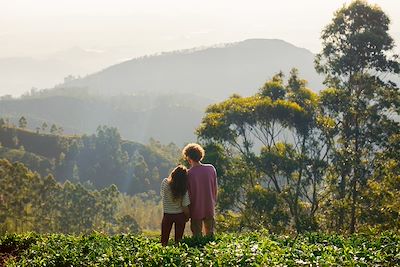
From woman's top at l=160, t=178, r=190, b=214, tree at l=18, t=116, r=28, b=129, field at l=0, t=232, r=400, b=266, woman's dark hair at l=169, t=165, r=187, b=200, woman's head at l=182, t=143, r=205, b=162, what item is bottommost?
tree at l=18, t=116, r=28, b=129

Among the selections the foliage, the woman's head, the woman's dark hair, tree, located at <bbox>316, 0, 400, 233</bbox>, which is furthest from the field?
the foliage

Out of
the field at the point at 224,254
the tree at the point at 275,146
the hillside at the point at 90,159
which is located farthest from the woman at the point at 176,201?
the hillside at the point at 90,159

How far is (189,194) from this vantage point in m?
9.95

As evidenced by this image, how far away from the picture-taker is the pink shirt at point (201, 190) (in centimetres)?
991

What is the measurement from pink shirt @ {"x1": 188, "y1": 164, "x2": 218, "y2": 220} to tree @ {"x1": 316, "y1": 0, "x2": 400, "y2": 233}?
16492 mm

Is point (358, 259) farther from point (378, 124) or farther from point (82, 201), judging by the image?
point (82, 201)

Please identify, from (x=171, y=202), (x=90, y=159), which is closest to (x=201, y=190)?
(x=171, y=202)

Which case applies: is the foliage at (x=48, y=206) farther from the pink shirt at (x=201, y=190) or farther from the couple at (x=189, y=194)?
the pink shirt at (x=201, y=190)

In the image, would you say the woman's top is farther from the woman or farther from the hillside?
the hillside

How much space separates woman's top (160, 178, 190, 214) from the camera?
32.4ft

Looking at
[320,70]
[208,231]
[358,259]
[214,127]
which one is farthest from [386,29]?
[358,259]

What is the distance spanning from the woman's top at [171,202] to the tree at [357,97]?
16.8 meters

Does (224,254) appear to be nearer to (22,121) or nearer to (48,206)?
(48,206)

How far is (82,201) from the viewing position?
272 ft
